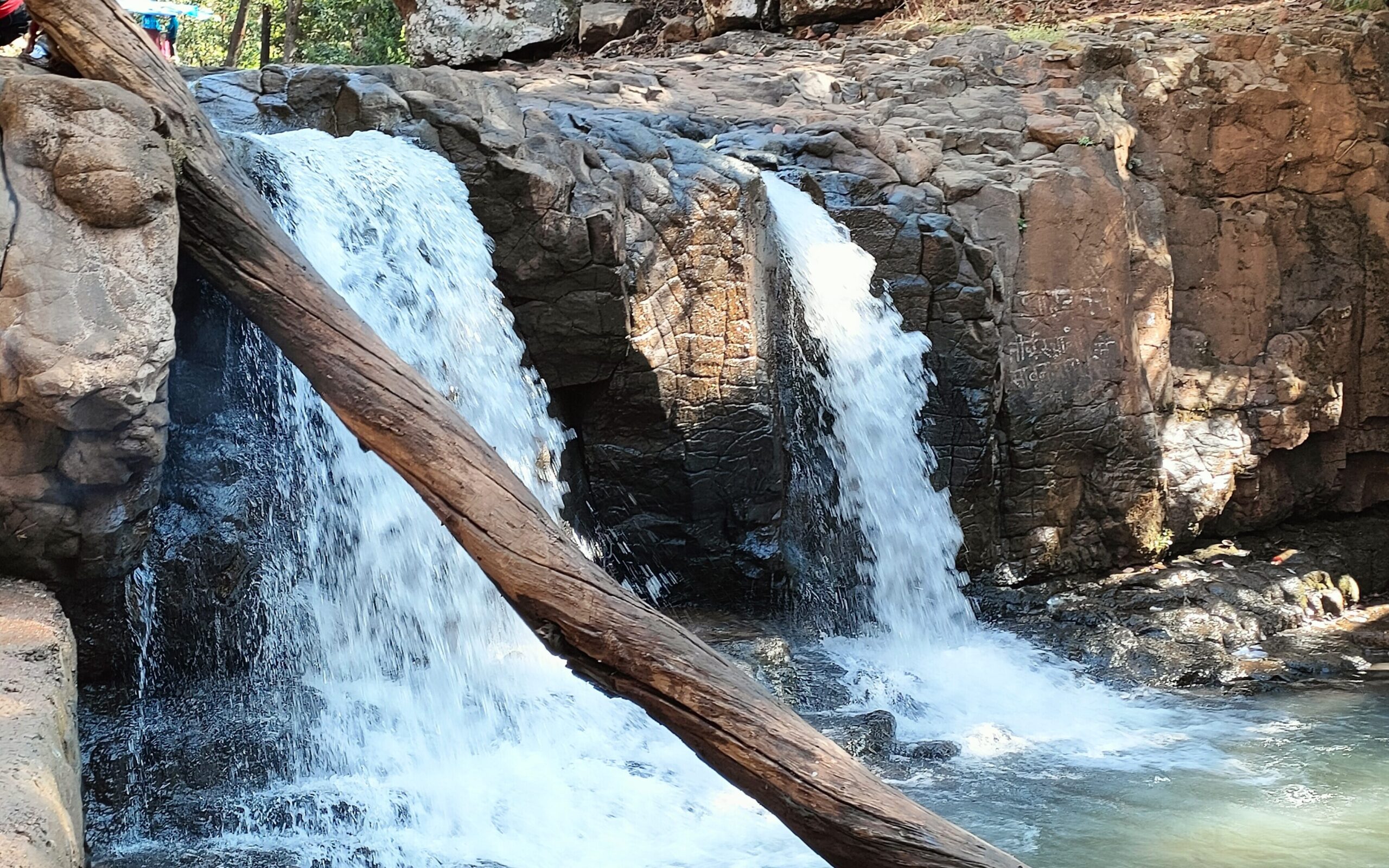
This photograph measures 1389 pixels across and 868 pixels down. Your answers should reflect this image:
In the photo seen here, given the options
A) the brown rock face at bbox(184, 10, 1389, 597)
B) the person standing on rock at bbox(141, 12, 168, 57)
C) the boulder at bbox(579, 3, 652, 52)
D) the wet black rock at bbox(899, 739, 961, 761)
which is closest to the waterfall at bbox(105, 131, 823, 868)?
the brown rock face at bbox(184, 10, 1389, 597)

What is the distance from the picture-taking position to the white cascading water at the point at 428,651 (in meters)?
4.67

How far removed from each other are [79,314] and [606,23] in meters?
9.02

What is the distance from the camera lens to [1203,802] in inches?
217

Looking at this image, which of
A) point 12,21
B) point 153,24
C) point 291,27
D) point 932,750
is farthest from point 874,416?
point 153,24

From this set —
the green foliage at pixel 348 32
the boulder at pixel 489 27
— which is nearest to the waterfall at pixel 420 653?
the boulder at pixel 489 27

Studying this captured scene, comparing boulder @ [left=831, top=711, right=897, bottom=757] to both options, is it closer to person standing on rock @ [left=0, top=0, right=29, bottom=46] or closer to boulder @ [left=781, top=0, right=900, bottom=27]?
person standing on rock @ [left=0, top=0, right=29, bottom=46]

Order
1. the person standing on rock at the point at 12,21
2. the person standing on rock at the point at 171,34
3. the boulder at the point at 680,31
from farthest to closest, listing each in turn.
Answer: the person standing on rock at the point at 171,34 → the boulder at the point at 680,31 → the person standing on rock at the point at 12,21

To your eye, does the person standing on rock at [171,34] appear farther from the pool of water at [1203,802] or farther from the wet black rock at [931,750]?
the pool of water at [1203,802]

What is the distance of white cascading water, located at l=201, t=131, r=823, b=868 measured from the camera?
184 inches

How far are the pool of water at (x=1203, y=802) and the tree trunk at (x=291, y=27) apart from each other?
12.2 meters

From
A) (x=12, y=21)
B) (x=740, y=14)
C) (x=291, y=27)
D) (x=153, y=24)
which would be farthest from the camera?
(x=291, y=27)

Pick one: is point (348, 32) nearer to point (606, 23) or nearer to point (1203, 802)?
point (606, 23)

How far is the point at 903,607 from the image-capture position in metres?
7.54

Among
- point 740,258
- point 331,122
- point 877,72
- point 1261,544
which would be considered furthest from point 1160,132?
point 331,122
